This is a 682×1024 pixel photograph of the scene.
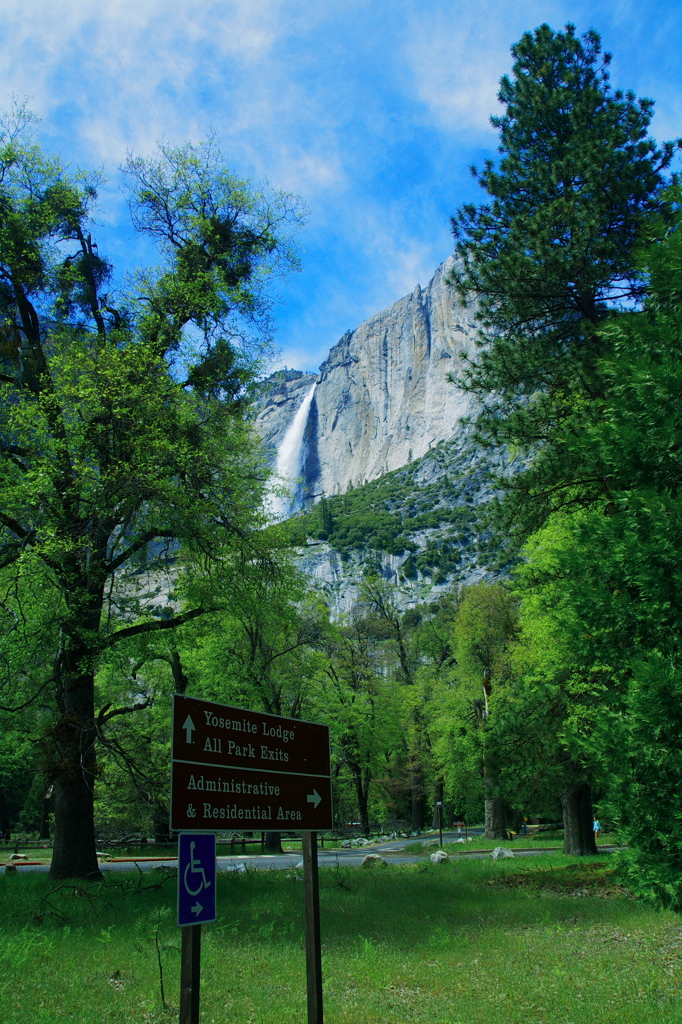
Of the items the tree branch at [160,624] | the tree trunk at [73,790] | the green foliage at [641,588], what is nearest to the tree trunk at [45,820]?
the tree trunk at [73,790]

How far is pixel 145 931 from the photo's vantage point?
9.59 metres

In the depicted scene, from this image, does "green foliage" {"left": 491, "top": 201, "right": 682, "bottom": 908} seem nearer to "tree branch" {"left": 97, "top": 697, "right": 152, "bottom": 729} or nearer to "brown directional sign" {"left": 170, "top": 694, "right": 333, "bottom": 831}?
"brown directional sign" {"left": 170, "top": 694, "right": 333, "bottom": 831}

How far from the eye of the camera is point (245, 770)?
180 inches

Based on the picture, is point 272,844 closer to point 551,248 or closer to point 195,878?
point 551,248

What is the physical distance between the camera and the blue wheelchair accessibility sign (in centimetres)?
397

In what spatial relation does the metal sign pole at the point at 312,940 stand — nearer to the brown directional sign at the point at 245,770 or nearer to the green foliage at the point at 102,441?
the brown directional sign at the point at 245,770

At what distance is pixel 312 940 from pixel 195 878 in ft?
4.46

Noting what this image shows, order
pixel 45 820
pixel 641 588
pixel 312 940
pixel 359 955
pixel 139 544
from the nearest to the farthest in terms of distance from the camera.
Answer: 1. pixel 312 940
2. pixel 641 588
3. pixel 359 955
4. pixel 139 544
5. pixel 45 820

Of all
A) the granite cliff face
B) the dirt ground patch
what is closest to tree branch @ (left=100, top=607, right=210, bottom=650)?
the dirt ground patch

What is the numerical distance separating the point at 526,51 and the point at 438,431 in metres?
146

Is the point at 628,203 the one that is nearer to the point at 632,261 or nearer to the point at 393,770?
the point at 632,261

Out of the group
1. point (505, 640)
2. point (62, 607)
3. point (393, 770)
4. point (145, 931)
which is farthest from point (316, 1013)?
point (393, 770)

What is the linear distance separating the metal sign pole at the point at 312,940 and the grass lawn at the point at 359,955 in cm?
192

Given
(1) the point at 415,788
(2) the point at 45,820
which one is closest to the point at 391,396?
(1) the point at 415,788
